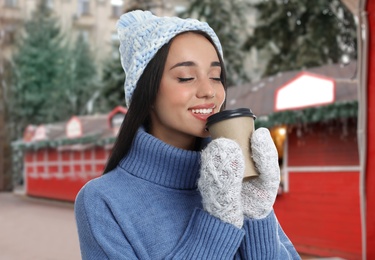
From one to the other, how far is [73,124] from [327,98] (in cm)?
1067

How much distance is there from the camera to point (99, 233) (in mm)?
1096

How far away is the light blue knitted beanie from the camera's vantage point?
1.22 m

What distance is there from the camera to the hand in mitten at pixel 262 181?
1.11 metres

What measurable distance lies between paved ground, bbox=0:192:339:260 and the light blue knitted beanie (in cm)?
746

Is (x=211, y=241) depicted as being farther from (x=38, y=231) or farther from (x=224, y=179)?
(x=38, y=231)

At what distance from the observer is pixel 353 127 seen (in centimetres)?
786


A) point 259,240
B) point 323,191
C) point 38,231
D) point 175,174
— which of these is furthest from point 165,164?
point 38,231

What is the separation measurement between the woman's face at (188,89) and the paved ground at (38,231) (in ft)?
25.0

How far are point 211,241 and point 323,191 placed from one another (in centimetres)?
780

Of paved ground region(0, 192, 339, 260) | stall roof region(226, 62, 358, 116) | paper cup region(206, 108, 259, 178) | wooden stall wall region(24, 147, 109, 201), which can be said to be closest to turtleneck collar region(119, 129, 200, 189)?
paper cup region(206, 108, 259, 178)

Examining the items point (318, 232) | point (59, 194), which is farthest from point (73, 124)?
point (318, 232)

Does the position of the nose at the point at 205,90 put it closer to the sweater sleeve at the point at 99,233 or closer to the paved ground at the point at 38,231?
the sweater sleeve at the point at 99,233

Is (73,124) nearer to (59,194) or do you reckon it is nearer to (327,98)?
(59,194)

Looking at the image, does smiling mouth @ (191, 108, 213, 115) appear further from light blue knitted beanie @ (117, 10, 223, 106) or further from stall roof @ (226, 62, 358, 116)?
stall roof @ (226, 62, 358, 116)
